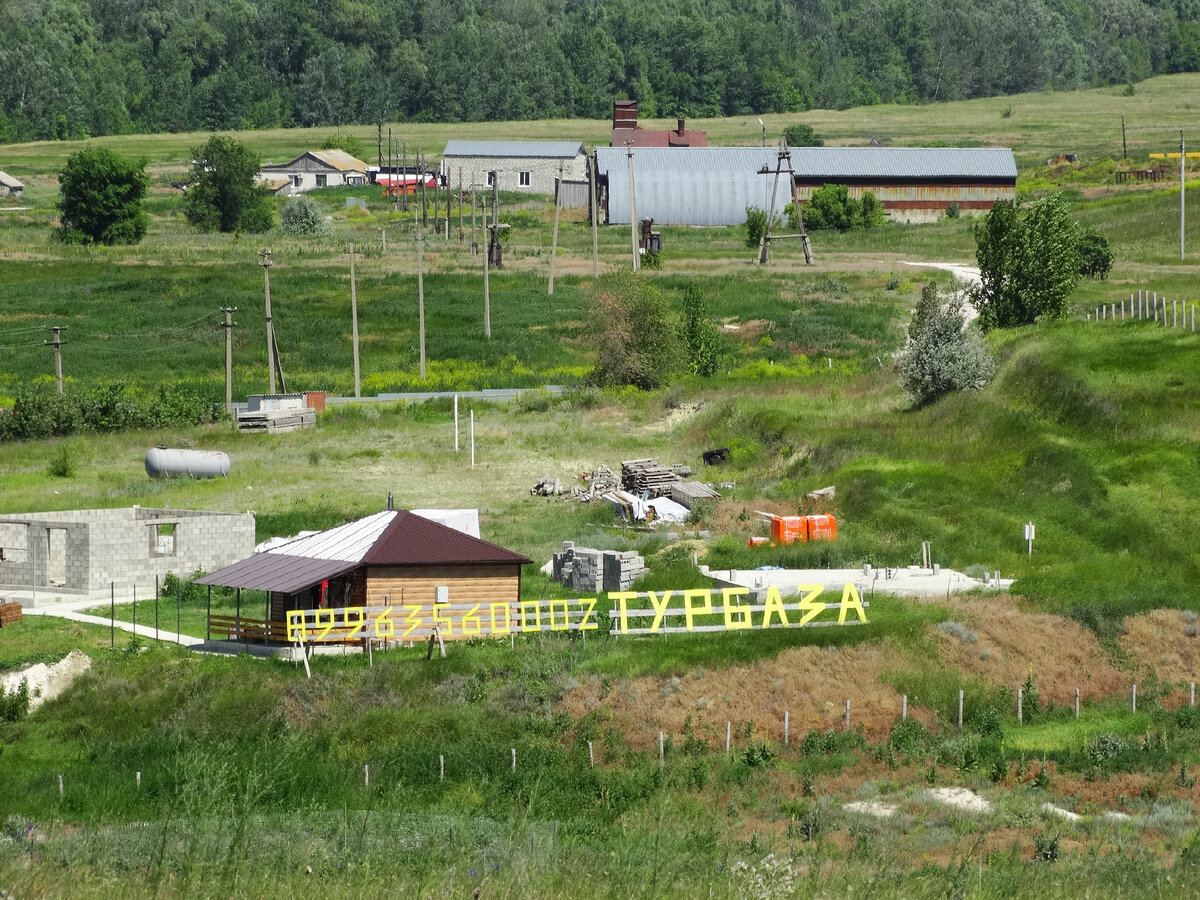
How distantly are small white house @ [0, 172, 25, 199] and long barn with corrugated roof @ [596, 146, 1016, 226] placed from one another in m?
60.4

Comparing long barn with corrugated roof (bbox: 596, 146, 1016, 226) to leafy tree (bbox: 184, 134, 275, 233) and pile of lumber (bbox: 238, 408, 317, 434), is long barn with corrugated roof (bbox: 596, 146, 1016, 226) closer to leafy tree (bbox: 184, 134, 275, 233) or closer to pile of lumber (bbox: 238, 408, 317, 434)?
leafy tree (bbox: 184, 134, 275, 233)

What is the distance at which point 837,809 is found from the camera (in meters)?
27.6

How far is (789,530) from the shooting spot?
148 ft

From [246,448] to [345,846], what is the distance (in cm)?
5216

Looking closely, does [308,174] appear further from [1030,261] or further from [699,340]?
[1030,261]

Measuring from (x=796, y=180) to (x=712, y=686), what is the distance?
330ft

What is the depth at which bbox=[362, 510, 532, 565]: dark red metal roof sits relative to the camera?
37625 millimetres

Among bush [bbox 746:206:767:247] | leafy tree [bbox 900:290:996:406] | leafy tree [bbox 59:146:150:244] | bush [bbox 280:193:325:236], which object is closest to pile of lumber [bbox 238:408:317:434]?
leafy tree [bbox 900:290:996:406]

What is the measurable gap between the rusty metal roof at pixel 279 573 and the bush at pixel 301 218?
94.1 metres

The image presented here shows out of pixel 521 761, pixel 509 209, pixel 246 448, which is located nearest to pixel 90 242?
pixel 509 209

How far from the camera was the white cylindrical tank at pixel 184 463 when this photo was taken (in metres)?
57.9

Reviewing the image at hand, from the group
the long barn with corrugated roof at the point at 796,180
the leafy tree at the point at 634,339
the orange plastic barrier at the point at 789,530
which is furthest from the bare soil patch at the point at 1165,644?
the long barn with corrugated roof at the point at 796,180

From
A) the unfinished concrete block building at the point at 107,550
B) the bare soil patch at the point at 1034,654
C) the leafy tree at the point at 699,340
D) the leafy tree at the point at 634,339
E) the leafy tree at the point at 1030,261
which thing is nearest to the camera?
the bare soil patch at the point at 1034,654

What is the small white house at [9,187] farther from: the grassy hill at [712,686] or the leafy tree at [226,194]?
the grassy hill at [712,686]
